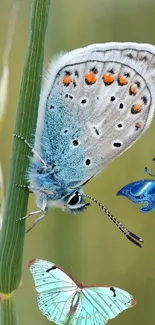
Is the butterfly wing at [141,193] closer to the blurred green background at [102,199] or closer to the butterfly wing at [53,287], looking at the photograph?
the butterfly wing at [53,287]

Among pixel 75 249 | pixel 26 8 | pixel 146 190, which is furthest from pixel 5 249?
pixel 26 8

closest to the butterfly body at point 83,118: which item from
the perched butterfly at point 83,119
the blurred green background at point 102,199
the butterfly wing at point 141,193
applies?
the perched butterfly at point 83,119

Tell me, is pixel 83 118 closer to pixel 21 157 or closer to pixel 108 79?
pixel 108 79

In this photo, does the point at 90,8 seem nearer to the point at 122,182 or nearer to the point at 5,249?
the point at 122,182

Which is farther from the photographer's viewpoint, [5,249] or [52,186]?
[52,186]

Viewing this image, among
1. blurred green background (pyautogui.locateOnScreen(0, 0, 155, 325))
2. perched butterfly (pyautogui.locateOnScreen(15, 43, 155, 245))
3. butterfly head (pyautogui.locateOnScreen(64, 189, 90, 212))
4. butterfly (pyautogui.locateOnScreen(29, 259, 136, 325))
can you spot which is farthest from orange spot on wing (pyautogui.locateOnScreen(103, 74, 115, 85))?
blurred green background (pyautogui.locateOnScreen(0, 0, 155, 325))

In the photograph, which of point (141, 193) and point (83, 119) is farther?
point (83, 119)

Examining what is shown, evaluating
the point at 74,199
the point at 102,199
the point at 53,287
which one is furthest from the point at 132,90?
the point at 102,199
